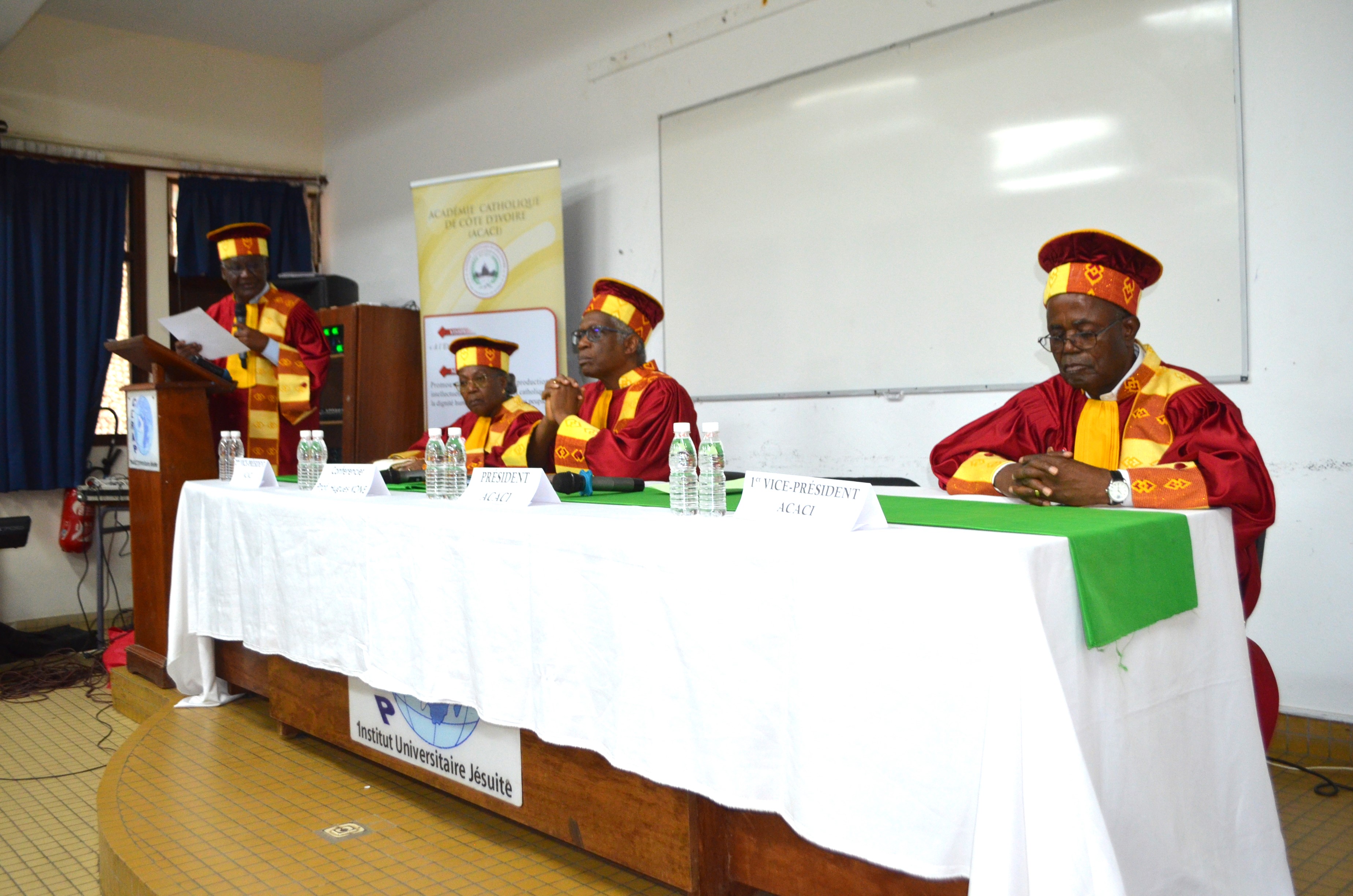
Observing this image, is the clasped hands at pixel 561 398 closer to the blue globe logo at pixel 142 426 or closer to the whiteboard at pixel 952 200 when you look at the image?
the whiteboard at pixel 952 200

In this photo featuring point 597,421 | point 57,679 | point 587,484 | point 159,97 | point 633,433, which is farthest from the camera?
point 159,97

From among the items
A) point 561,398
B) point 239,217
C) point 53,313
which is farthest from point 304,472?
point 239,217

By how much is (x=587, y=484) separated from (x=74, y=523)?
4.51 meters

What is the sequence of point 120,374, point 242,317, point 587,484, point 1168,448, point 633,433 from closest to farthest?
1. point 1168,448
2. point 587,484
3. point 633,433
4. point 242,317
5. point 120,374

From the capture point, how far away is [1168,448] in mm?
1928

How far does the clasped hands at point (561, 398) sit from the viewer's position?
308 cm

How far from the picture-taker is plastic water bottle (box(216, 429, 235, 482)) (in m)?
3.27

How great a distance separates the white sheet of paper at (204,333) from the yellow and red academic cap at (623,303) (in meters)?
1.40

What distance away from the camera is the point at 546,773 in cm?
180

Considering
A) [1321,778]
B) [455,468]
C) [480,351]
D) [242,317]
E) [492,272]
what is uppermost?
[492,272]

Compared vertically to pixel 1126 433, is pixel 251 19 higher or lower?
higher

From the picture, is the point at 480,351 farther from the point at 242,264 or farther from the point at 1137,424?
the point at 1137,424

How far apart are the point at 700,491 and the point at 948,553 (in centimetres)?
60

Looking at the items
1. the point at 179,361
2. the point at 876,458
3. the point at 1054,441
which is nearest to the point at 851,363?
the point at 876,458
